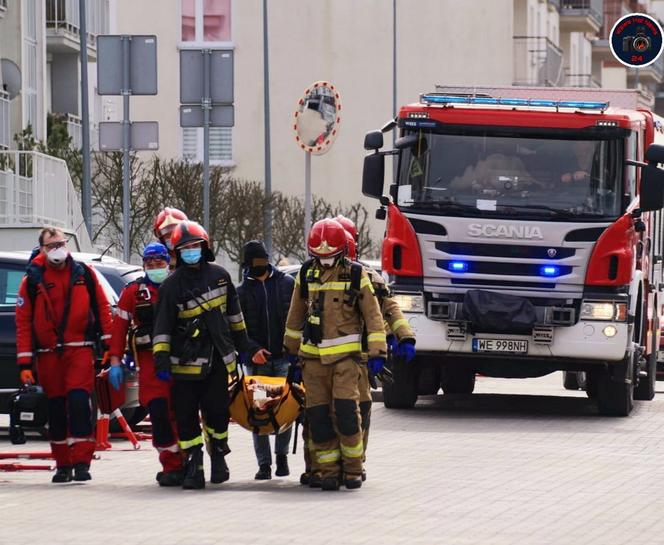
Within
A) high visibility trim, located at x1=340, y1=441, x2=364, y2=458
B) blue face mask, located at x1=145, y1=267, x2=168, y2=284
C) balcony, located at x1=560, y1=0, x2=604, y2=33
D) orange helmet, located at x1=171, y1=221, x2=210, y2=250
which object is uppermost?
balcony, located at x1=560, y1=0, x2=604, y2=33

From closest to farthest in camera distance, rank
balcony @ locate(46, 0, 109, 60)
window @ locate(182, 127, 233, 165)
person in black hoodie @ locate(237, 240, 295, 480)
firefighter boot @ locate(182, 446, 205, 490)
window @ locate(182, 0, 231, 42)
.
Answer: firefighter boot @ locate(182, 446, 205, 490) < person in black hoodie @ locate(237, 240, 295, 480) < balcony @ locate(46, 0, 109, 60) < window @ locate(182, 127, 233, 165) < window @ locate(182, 0, 231, 42)

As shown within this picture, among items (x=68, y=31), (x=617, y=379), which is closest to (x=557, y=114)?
(x=617, y=379)

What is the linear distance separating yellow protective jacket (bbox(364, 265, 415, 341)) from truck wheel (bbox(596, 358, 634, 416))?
21.8 feet

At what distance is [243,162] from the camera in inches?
2616

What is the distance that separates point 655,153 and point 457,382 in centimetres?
559

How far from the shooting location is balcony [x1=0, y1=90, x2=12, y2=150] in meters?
38.8

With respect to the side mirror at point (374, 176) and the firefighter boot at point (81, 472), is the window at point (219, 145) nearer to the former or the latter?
the side mirror at point (374, 176)

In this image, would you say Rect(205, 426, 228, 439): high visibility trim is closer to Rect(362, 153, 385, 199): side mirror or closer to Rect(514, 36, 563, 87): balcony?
Rect(362, 153, 385, 199): side mirror

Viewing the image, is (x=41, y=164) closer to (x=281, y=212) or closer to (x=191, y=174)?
(x=191, y=174)

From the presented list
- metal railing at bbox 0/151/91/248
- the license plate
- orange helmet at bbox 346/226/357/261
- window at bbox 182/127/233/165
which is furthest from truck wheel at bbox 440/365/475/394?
window at bbox 182/127/233/165

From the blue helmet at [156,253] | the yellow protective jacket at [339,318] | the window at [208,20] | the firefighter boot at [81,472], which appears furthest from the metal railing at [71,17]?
the yellow protective jacket at [339,318]

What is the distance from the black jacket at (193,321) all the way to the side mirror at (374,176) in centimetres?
677

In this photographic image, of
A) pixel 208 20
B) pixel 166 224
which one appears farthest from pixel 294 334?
pixel 208 20

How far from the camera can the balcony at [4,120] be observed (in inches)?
1527
